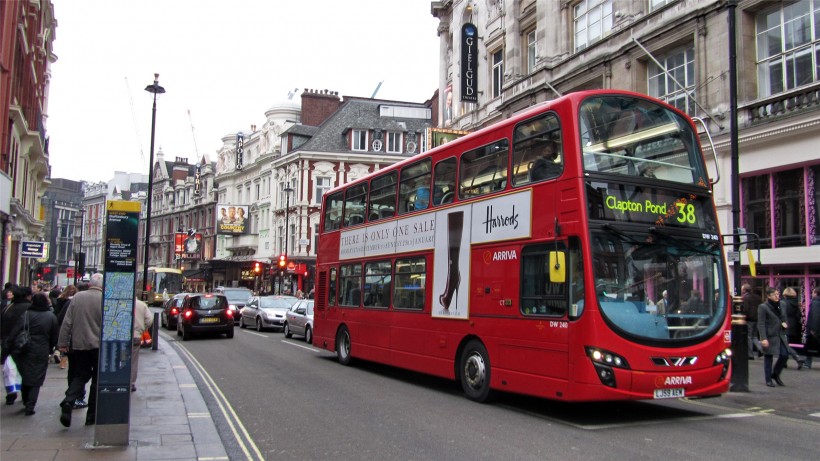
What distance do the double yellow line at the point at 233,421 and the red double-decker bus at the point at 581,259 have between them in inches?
141

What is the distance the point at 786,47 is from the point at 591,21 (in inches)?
314

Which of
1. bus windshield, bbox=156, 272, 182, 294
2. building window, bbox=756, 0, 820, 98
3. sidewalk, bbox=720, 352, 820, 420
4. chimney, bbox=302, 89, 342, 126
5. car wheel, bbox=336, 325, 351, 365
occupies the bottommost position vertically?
sidewalk, bbox=720, 352, 820, 420

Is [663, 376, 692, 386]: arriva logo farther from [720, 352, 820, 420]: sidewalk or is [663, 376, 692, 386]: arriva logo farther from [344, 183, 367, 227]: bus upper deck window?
[344, 183, 367, 227]: bus upper deck window

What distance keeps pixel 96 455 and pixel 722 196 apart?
16263mm

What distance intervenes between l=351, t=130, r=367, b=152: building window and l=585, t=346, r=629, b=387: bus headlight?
50.2 metres

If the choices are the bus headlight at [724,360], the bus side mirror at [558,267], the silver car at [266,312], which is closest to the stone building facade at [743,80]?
the bus headlight at [724,360]

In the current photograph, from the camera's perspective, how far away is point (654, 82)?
68.3 ft

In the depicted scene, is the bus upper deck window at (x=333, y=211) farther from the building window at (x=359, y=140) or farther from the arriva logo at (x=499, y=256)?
the building window at (x=359, y=140)

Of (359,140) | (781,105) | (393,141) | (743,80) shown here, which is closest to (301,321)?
(743,80)

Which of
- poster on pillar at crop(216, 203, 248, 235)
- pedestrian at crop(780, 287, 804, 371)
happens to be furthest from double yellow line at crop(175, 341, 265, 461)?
poster on pillar at crop(216, 203, 248, 235)

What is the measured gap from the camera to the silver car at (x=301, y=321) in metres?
21.9

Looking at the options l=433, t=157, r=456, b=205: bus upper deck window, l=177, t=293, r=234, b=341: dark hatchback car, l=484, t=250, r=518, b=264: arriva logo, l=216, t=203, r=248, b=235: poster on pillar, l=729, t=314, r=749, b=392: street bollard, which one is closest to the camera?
l=484, t=250, r=518, b=264: arriva logo

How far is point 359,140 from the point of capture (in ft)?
188

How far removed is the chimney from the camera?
61.2 m
